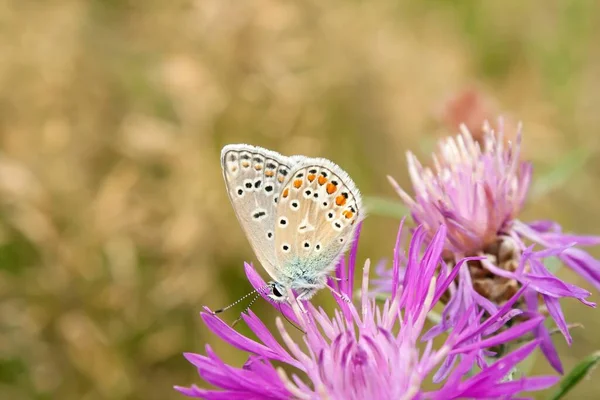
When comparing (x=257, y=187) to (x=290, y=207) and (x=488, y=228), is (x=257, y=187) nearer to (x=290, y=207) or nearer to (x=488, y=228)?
(x=290, y=207)

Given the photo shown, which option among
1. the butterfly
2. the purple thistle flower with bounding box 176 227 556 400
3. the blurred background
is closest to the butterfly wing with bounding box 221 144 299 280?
→ the butterfly

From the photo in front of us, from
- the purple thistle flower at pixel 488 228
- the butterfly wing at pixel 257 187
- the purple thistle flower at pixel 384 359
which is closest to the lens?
the purple thistle flower at pixel 384 359

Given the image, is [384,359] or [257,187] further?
[257,187]

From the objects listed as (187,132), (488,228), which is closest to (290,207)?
(488,228)

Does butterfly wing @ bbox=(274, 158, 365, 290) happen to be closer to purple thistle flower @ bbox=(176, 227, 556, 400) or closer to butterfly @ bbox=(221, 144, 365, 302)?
butterfly @ bbox=(221, 144, 365, 302)

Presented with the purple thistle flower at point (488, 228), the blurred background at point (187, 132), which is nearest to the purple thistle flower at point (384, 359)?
the purple thistle flower at point (488, 228)

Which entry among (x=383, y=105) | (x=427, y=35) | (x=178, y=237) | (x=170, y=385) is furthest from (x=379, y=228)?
(x=427, y=35)

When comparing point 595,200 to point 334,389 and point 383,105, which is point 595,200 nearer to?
point 383,105

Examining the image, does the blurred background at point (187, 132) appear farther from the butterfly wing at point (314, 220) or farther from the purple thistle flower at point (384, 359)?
the purple thistle flower at point (384, 359)
